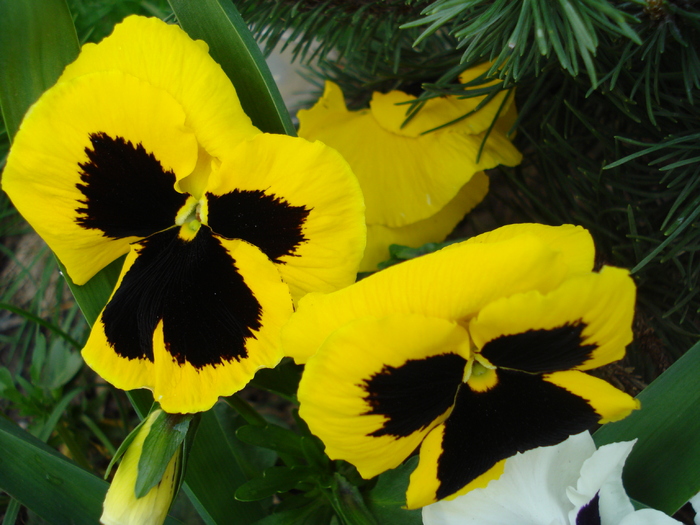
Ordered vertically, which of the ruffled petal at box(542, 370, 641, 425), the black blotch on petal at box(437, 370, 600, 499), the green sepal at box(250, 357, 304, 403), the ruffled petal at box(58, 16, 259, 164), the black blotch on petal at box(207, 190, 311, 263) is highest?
the ruffled petal at box(58, 16, 259, 164)

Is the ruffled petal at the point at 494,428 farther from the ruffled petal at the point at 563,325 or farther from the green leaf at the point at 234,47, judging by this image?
the green leaf at the point at 234,47

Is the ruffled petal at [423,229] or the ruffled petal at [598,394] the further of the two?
the ruffled petal at [423,229]

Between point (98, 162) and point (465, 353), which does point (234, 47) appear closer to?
point (98, 162)

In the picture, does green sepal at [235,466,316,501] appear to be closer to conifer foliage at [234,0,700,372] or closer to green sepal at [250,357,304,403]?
green sepal at [250,357,304,403]

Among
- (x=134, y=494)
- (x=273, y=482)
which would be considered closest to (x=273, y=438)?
(x=273, y=482)

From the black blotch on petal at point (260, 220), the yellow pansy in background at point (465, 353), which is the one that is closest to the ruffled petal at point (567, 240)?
the yellow pansy in background at point (465, 353)

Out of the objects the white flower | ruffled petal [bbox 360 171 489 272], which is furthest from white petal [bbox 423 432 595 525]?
ruffled petal [bbox 360 171 489 272]
